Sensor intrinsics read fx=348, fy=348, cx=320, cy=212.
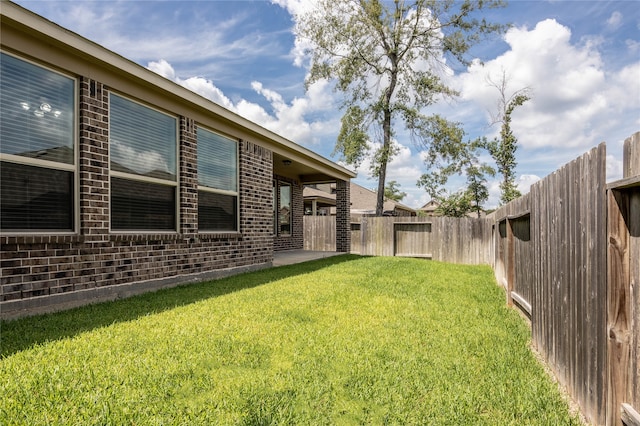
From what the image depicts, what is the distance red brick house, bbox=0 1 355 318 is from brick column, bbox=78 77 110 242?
15 mm

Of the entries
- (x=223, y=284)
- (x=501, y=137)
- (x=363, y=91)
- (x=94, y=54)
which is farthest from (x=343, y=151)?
(x=94, y=54)

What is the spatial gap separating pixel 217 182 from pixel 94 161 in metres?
2.83

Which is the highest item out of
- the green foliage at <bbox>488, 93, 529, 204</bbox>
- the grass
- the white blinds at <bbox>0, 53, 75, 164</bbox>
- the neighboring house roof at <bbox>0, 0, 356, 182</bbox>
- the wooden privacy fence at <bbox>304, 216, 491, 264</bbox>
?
the green foliage at <bbox>488, 93, 529, 204</bbox>

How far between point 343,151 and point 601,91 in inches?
435

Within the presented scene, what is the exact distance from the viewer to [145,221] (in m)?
5.95

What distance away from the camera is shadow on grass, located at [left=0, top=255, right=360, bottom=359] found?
345 cm

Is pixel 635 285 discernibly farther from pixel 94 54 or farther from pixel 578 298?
pixel 94 54

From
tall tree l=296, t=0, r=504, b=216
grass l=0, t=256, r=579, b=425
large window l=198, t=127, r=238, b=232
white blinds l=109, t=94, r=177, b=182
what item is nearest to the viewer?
grass l=0, t=256, r=579, b=425

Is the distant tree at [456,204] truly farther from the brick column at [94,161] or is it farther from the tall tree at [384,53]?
the brick column at [94,161]

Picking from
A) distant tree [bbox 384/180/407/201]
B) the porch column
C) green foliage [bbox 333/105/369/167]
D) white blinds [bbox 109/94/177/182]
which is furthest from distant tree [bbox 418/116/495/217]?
distant tree [bbox 384/180/407/201]

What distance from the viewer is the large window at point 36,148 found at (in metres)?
4.10

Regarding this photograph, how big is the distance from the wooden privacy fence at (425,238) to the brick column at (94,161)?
1050 centimetres

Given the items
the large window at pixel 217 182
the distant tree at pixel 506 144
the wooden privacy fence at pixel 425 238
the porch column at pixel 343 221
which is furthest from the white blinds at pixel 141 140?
the distant tree at pixel 506 144

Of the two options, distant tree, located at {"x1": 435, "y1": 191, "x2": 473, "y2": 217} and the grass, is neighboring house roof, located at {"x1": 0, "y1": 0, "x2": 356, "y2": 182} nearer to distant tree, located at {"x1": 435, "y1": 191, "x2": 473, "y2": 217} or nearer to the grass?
the grass
